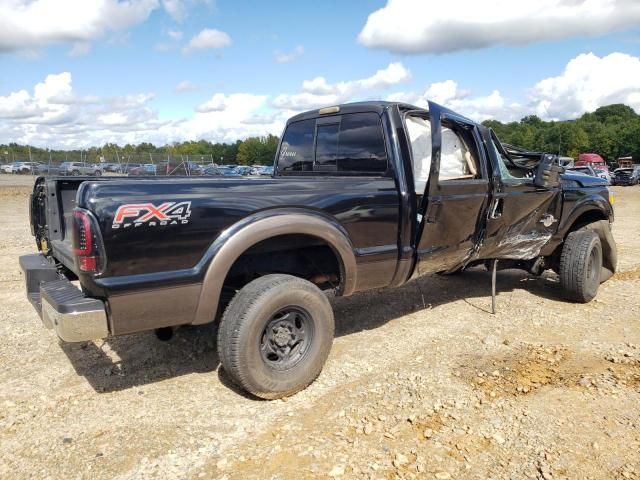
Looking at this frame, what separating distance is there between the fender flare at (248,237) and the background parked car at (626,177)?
37.4 m

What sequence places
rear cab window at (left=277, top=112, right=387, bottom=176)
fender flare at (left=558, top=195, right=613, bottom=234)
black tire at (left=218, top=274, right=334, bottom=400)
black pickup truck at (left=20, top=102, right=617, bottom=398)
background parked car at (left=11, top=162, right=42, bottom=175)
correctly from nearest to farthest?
black pickup truck at (left=20, top=102, right=617, bottom=398)
black tire at (left=218, top=274, right=334, bottom=400)
rear cab window at (left=277, top=112, right=387, bottom=176)
fender flare at (left=558, top=195, right=613, bottom=234)
background parked car at (left=11, top=162, right=42, bottom=175)

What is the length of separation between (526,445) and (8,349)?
3907mm

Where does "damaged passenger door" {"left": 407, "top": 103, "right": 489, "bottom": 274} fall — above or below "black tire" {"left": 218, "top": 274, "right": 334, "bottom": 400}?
above

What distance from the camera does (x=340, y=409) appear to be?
10.8 feet

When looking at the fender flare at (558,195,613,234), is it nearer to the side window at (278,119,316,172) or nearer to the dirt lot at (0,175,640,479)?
the dirt lot at (0,175,640,479)

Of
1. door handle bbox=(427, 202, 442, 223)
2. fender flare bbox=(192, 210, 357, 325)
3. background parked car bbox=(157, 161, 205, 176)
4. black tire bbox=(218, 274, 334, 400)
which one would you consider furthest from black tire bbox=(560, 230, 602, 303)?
background parked car bbox=(157, 161, 205, 176)

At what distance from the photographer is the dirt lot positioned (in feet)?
8.97

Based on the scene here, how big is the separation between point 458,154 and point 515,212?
86 cm

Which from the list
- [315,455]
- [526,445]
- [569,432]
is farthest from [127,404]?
[569,432]

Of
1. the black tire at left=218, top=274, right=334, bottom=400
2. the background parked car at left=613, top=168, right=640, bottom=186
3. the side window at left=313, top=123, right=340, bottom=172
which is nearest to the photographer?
the black tire at left=218, top=274, right=334, bottom=400

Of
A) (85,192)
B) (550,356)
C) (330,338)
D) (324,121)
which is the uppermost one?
(324,121)

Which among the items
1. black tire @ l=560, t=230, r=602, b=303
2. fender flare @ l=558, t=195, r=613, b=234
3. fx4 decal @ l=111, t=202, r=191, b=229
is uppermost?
fx4 decal @ l=111, t=202, r=191, b=229

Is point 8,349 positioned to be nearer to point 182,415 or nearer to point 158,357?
point 158,357

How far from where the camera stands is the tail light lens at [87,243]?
9.00ft
